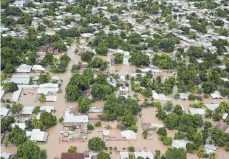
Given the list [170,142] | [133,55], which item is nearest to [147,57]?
[133,55]

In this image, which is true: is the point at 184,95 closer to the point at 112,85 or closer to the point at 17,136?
the point at 112,85

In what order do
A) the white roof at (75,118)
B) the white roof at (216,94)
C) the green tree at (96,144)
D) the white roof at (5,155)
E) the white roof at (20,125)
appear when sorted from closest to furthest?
the white roof at (5,155)
the green tree at (96,144)
the white roof at (20,125)
the white roof at (75,118)
the white roof at (216,94)

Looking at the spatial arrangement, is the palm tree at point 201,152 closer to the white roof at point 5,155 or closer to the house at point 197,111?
the house at point 197,111

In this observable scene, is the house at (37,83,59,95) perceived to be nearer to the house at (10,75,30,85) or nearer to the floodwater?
the floodwater

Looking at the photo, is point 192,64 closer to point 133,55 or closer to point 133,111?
point 133,55

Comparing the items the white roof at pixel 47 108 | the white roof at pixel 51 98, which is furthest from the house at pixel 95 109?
the white roof at pixel 51 98

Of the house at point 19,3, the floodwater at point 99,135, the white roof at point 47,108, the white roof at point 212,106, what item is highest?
the house at point 19,3

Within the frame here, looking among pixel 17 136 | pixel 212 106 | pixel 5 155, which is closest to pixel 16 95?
pixel 17 136
